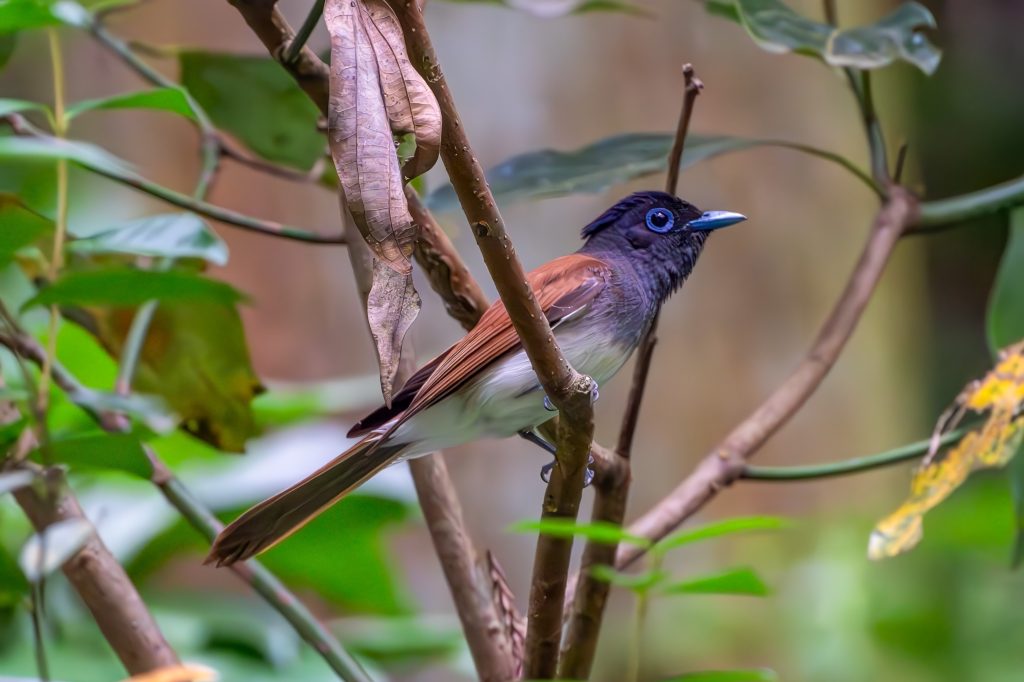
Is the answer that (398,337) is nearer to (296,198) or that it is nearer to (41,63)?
(296,198)

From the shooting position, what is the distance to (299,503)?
1631mm

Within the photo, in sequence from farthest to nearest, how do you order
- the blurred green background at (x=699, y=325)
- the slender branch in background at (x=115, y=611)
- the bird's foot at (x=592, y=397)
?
the blurred green background at (x=699, y=325), the slender branch in background at (x=115, y=611), the bird's foot at (x=592, y=397)

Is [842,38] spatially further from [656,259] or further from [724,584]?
[724,584]

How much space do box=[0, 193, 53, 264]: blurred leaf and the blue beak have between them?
1.19m

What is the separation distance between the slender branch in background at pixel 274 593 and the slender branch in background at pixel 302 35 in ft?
2.11

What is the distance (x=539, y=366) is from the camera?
46.9 inches

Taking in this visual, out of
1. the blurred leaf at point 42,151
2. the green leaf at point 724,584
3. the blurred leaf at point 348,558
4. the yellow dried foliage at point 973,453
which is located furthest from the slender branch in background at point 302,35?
the yellow dried foliage at point 973,453

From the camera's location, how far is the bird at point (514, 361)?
1643 millimetres

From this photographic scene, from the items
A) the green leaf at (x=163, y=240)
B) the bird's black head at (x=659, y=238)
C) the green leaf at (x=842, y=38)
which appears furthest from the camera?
the bird's black head at (x=659, y=238)

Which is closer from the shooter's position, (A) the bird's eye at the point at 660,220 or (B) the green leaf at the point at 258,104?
(B) the green leaf at the point at 258,104

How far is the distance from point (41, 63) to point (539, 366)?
4355 mm

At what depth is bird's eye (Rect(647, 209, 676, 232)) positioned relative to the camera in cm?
217

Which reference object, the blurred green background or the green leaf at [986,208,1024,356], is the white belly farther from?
the blurred green background

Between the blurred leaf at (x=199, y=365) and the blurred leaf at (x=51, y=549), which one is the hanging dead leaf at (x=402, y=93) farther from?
the blurred leaf at (x=199, y=365)
